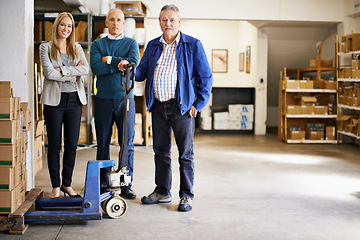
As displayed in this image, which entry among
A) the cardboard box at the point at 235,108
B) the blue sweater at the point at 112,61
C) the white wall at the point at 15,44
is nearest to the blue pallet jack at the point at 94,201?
the blue sweater at the point at 112,61

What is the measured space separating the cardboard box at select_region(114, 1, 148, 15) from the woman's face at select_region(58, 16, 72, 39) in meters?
3.92

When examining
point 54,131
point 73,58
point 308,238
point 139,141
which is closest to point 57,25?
point 73,58

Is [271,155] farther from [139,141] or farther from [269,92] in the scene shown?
[269,92]

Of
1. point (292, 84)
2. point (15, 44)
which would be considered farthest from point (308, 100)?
point (15, 44)

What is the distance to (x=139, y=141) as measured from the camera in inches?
307

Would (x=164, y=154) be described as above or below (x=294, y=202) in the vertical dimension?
above

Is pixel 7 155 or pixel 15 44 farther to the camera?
pixel 15 44

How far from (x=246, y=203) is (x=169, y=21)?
1.72 meters

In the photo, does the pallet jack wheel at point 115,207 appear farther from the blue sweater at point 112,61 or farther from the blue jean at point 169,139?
the blue sweater at point 112,61

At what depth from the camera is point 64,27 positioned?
3.81 metres

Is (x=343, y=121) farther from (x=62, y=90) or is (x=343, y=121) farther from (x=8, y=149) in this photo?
(x=8, y=149)

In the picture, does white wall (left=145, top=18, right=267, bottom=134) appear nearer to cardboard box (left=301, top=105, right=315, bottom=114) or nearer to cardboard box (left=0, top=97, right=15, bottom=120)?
cardboard box (left=301, top=105, right=315, bottom=114)

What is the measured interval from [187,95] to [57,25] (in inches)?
48.1

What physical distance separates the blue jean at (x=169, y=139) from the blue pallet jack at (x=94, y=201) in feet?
1.19
